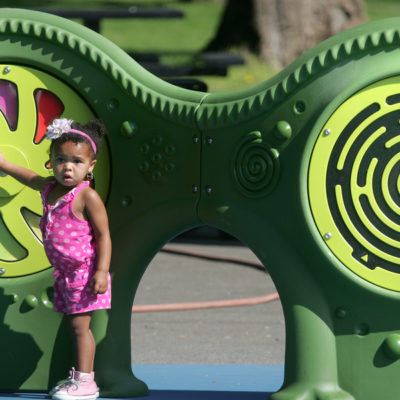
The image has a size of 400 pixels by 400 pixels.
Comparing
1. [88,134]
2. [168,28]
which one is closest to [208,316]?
[88,134]

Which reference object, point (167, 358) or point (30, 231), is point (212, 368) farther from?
point (30, 231)

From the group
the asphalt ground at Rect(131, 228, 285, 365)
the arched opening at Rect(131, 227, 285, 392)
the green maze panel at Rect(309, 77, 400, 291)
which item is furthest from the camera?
the asphalt ground at Rect(131, 228, 285, 365)

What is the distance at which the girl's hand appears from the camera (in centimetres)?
386

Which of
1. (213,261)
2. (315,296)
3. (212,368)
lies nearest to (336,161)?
(315,296)

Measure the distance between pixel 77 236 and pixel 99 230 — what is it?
87 millimetres

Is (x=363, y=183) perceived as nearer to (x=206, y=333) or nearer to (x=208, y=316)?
(x=206, y=333)

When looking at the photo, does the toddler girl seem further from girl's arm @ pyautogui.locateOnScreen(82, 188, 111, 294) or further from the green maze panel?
the green maze panel

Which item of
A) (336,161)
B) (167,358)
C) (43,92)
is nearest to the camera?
(336,161)

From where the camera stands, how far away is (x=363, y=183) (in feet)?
12.6

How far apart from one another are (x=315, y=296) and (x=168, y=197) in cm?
70

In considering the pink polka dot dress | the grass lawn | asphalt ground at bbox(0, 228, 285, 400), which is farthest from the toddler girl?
the grass lawn

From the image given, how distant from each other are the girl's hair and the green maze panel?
2.72ft

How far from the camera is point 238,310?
653 centimetres

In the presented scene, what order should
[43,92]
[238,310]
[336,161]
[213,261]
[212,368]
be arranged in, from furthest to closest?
[213,261] < [238,310] < [212,368] < [43,92] < [336,161]
